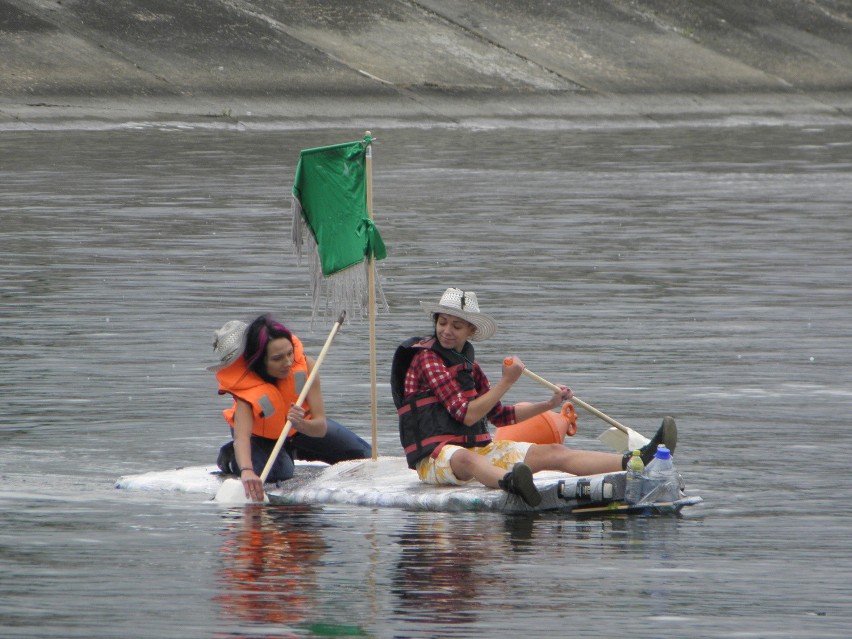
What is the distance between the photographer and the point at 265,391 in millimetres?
10141

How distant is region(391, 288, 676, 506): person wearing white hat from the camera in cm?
969

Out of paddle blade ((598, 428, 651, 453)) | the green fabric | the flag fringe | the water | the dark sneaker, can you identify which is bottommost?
the water

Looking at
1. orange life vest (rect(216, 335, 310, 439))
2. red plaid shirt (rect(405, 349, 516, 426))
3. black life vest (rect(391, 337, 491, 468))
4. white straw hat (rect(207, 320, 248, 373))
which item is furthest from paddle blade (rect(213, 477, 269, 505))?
red plaid shirt (rect(405, 349, 516, 426))

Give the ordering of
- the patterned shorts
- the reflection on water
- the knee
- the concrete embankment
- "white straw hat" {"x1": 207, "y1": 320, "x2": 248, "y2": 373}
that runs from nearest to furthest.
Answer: the reflection on water < the patterned shorts < the knee < "white straw hat" {"x1": 207, "y1": 320, "x2": 248, "y2": 373} < the concrete embankment

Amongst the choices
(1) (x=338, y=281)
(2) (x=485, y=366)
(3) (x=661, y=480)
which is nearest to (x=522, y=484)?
(3) (x=661, y=480)

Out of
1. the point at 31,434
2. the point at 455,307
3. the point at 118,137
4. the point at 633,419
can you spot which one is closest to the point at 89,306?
the point at 31,434

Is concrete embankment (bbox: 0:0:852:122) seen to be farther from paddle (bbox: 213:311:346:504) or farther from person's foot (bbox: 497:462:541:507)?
person's foot (bbox: 497:462:541:507)

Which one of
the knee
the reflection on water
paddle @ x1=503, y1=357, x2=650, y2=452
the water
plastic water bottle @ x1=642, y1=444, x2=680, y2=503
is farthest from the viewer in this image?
paddle @ x1=503, y1=357, x2=650, y2=452

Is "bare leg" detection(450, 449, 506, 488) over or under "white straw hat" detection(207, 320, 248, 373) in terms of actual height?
under

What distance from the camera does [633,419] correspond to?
1191 centimetres

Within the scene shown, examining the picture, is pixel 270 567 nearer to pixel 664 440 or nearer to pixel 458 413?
pixel 458 413

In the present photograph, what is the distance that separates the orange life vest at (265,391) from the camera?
1008 cm

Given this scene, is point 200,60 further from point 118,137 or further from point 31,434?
point 31,434

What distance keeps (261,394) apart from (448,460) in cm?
106
